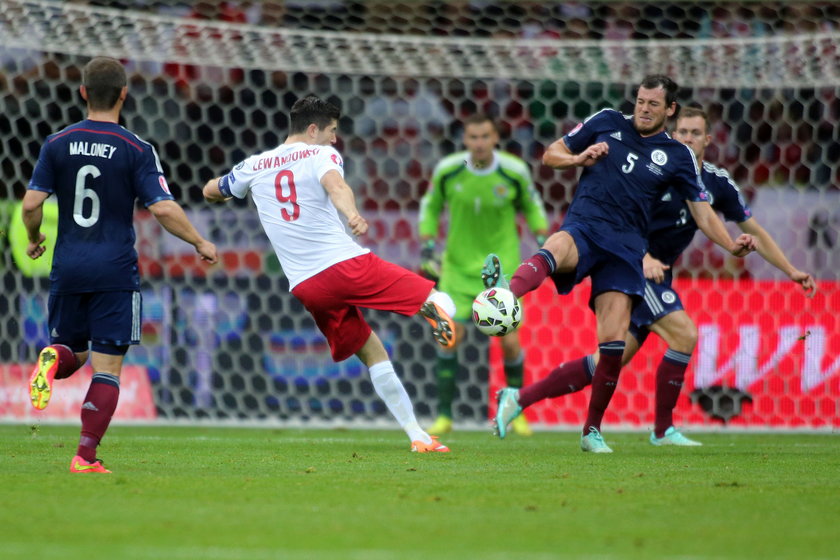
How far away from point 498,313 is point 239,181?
1.63 meters

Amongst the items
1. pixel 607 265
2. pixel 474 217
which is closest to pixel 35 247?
pixel 607 265

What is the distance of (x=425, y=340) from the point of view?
962cm

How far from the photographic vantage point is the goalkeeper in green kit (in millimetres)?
8719

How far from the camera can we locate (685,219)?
7.25 metres

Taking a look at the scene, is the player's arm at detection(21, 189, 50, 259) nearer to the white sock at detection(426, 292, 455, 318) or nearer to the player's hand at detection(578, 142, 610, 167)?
the white sock at detection(426, 292, 455, 318)

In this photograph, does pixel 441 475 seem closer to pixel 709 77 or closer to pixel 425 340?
pixel 425 340

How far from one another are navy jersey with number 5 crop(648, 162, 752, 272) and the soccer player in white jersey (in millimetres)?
1850

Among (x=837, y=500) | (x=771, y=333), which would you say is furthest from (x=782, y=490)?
(x=771, y=333)

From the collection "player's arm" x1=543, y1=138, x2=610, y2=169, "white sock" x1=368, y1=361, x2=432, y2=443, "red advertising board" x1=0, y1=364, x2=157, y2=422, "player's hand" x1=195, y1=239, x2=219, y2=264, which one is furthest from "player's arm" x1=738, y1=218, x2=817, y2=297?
"red advertising board" x1=0, y1=364, x2=157, y2=422

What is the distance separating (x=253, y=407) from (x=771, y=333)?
4320 millimetres

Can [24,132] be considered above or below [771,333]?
above

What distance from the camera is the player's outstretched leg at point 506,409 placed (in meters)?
6.73

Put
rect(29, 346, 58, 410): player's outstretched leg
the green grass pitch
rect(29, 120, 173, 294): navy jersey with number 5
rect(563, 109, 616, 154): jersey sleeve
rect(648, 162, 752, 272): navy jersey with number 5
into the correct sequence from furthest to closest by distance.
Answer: rect(648, 162, 752, 272): navy jersey with number 5 < rect(563, 109, 616, 154): jersey sleeve < rect(29, 120, 173, 294): navy jersey with number 5 < rect(29, 346, 58, 410): player's outstretched leg < the green grass pitch

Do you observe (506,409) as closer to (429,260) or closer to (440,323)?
(440,323)
